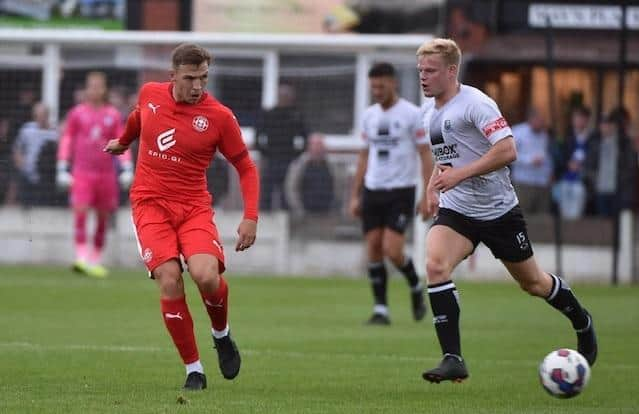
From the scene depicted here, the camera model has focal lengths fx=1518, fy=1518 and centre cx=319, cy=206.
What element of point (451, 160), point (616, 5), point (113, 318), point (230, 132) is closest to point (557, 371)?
point (451, 160)

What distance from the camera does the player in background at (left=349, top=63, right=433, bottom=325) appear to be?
14938 mm

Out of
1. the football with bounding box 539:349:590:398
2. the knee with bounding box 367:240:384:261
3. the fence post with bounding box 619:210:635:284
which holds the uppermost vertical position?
the football with bounding box 539:349:590:398

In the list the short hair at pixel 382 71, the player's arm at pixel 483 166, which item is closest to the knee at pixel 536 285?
the player's arm at pixel 483 166

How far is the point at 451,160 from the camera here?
31.8 ft

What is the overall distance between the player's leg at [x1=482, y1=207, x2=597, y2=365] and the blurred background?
11.4m

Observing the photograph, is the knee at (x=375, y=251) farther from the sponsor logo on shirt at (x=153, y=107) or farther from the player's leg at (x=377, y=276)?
the sponsor logo on shirt at (x=153, y=107)

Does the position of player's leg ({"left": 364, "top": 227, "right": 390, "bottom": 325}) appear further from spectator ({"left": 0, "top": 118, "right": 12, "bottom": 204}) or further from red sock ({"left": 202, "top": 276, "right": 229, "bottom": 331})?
spectator ({"left": 0, "top": 118, "right": 12, "bottom": 204})

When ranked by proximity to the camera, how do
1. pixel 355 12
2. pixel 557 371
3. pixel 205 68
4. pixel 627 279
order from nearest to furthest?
pixel 557 371
pixel 205 68
pixel 627 279
pixel 355 12

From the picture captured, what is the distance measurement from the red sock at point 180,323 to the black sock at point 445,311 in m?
1.51

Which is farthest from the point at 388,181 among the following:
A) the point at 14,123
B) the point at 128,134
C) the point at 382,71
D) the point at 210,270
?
the point at 14,123

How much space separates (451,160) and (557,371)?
5.61ft

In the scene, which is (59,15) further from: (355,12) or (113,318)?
(113,318)

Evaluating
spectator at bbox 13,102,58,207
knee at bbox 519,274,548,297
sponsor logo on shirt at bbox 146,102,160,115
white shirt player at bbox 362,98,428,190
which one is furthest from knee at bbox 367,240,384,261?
spectator at bbox 13,102,58,207

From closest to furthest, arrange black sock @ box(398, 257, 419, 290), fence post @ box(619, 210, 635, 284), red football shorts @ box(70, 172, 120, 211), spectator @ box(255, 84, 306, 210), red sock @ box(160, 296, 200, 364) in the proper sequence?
red sock @ box(160, 296, 200, 364) < black sock @ box(398, 257, 419, 290) < red football shorts @ box(70, 172, 120, 211) < fence post @ box(619, 210, 635, 284) < spectator @ box(255, 84, 306, 210)
